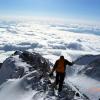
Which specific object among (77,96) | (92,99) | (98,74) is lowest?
(98,74)

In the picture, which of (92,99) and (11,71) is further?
(11,71)

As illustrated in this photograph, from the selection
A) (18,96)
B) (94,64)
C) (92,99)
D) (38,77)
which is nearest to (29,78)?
(38,77)

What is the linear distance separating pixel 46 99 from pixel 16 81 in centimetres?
432

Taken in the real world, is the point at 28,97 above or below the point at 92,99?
above

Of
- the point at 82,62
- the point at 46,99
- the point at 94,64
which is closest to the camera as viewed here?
the point at 46,99

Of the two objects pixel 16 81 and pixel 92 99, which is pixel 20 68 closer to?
pixel 16 81

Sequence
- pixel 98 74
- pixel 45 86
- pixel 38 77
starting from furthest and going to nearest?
pixel 98 74, pixel 38 77, pixel 45 86

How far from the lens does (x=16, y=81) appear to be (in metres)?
19.9

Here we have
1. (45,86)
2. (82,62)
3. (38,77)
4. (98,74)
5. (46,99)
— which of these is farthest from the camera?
(82,62)

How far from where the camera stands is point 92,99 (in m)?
21.2

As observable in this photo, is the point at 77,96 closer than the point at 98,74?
Yes

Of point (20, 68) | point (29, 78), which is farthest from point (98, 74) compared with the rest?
point (29, 78)

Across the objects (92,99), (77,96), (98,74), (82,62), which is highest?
(77,96)

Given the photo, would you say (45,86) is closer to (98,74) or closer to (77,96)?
(77,96)
